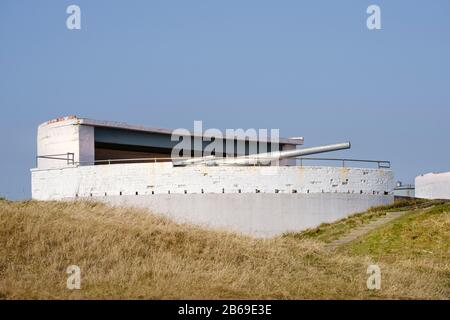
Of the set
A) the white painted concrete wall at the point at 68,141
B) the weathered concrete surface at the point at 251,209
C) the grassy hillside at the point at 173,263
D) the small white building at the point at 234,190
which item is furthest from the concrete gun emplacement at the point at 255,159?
the grassy hillside at the point at 173,263

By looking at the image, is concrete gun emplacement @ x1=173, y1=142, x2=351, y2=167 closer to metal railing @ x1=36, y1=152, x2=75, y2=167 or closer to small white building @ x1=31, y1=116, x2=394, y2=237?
small white building @ x1=31, y1=116, x2=394, y2=237

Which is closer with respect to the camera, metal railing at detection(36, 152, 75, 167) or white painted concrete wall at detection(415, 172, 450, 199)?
metal railing at detection(36, 152, 75, 167)

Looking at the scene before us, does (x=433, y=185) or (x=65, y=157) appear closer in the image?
(x=65, y=157)

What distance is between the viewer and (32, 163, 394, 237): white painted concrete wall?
3250 centimetres

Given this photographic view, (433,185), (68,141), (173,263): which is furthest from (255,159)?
(173,263)

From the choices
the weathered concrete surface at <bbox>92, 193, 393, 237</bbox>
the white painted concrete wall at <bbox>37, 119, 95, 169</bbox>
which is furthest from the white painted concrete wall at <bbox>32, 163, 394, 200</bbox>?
the white painted concrete wall at <bbox>37, 119, 95, 169</bbox>

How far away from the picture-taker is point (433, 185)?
45062mm

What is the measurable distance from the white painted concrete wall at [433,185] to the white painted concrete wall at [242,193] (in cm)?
1134

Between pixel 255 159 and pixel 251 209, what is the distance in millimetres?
2626

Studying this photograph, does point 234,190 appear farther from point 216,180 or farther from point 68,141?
point 68,141

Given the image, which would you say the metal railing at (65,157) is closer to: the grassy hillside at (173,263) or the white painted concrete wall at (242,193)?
the white painted concrete wall at (242,193)

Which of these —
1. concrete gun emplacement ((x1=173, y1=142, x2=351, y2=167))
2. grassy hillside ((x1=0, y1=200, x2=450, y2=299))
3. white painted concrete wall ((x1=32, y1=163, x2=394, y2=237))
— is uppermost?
concrete gun emplacement ((x1=173, y1=142, x2=351, y2=167))

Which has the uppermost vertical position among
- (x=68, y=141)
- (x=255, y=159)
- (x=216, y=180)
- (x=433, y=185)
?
(x=68, y=141)

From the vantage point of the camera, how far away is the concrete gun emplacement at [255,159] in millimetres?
33719
